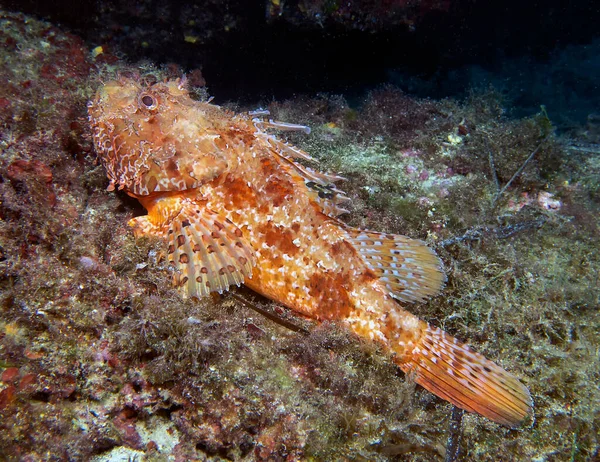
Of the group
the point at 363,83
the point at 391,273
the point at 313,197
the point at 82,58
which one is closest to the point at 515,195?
the point at 391,273

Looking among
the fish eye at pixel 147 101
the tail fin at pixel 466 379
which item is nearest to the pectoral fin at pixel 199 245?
the fish eye at pixel 147 101

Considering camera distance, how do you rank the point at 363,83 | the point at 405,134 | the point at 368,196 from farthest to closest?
the point at 363,83, the point at 405,134, the point at 368,196

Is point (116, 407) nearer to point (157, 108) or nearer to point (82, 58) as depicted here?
point (157, 108)

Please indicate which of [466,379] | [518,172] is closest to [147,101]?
→ [466,379]

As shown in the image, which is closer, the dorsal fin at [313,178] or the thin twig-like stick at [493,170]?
the dorsal fin at [313,178]

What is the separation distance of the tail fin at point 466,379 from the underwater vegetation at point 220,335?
0.59 feet

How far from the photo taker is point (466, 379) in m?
3.04

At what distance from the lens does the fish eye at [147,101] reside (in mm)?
3549

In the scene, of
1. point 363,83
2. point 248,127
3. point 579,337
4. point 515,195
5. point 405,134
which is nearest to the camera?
point 579,337

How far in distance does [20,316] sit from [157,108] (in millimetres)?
2284

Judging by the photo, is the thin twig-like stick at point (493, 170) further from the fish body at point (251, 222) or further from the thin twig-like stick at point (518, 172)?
the fish body at point (251, 222)

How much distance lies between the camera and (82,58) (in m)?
4.81

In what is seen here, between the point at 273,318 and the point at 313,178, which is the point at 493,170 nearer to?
the point at 313,178

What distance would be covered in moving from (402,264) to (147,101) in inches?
125
